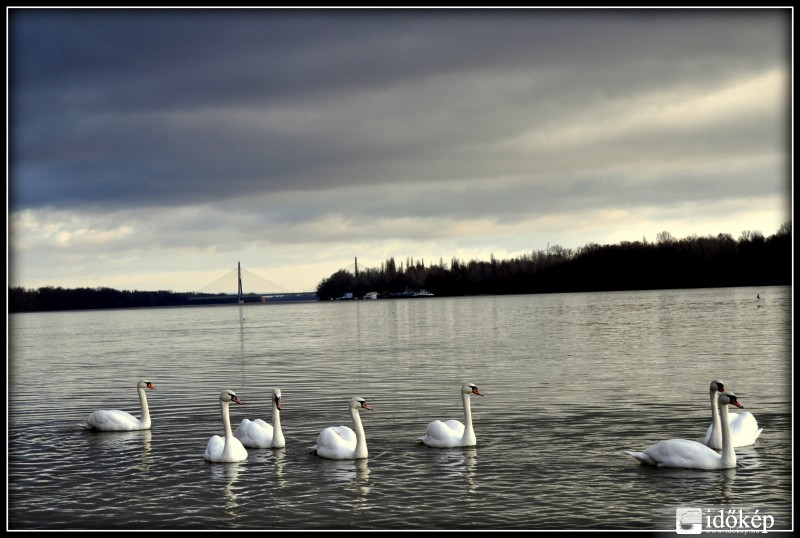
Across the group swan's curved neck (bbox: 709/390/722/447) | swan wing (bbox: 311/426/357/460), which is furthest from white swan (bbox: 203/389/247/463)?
swan's curved neck (bbox: 709/390/722/447)

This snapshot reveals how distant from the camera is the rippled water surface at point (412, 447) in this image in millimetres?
13914

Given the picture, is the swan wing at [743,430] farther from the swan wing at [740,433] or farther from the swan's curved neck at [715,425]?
the swan's curved neck at [715,425]

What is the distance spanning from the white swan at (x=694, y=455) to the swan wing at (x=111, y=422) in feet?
39.5

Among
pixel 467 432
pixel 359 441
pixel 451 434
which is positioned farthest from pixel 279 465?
pixel 467 432

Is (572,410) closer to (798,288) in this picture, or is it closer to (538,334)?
(798,288)

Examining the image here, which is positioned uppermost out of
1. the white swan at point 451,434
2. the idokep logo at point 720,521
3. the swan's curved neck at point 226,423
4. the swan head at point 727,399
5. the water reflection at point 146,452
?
the swan head at point 727,399

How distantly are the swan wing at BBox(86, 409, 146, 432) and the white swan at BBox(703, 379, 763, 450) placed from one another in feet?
41.4

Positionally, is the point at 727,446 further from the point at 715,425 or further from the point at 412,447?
the point at 412,447

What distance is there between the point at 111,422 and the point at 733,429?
13.4 meters

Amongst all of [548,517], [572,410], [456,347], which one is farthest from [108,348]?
[548,517]

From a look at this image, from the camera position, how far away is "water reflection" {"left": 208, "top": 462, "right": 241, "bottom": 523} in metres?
14.0

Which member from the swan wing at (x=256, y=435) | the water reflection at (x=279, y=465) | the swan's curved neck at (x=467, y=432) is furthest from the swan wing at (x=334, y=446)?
the swan's curved neck at (x=467, y=432)

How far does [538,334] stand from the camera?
5862cm

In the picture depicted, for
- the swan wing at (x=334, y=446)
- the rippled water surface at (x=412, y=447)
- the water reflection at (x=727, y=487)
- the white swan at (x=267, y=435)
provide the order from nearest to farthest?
the rippled water surface at (x=412, y=447) → the water reflection at (x=727, y=487) → the swan wing at (x=334, y=446) → the white swan at (x=267, y=435)
